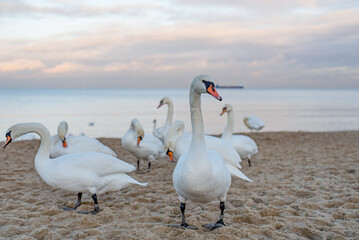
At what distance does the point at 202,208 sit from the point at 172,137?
1691 millimetres

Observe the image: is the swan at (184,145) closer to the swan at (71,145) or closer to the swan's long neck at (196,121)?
the swan at (71,145)

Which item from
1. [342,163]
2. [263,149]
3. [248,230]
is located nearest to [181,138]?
[248,230]

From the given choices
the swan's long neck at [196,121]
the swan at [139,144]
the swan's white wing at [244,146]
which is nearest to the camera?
the swan's long neck at [196,121]

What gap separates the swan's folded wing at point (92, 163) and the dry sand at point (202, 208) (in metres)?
0.53

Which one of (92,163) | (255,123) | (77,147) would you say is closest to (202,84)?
(92,163)

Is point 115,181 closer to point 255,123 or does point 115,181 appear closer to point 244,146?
point 244,146

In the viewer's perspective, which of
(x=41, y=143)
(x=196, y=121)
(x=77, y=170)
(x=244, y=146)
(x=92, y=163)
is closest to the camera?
(x=196, y=121)

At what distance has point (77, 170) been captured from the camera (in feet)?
14.8

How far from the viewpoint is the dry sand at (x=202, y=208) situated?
3871 millimetres

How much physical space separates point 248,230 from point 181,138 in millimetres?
2752

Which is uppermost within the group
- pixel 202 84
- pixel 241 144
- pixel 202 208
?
pixel 202 84

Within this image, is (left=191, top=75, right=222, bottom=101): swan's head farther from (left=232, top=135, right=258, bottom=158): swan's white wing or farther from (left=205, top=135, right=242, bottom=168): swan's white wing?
(left=232, top=135, right=258, bottom=158): swan's white wing

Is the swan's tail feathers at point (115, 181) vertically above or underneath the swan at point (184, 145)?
underneath

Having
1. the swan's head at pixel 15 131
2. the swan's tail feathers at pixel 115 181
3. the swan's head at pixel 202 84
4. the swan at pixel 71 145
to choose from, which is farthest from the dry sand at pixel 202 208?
the swan's head at pixel 202 84
